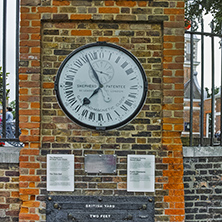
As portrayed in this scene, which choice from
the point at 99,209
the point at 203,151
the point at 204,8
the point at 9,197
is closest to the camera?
the point at 99,209

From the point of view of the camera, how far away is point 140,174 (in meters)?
3.30

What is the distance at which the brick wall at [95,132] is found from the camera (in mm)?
3287

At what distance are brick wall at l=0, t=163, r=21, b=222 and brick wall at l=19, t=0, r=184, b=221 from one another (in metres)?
0.18

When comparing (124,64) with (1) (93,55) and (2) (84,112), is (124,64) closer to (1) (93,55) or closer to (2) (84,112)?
(1) (93,55)

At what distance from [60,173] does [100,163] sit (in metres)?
0.50

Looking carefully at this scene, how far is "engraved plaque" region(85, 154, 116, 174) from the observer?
3.29m

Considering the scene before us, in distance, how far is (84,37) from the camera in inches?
132

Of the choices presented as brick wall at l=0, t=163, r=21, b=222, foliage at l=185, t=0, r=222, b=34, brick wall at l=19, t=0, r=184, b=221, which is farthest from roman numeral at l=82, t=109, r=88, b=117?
foliage at l=185, t=0, r=222, b=34

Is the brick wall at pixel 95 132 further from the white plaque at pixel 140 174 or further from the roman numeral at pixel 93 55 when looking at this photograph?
the roman numeral at pixel 93 55

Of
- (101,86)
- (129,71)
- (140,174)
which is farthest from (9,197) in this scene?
(129,71)

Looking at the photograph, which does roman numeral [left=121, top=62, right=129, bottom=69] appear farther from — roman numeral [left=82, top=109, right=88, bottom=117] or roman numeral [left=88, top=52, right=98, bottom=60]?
roman numeral [left=82, top=109, right=88, bottom=117]

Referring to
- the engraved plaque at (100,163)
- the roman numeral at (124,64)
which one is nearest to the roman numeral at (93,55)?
the roman numeral at (124,64)

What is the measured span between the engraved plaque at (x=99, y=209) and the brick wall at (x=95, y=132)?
0.09 metres

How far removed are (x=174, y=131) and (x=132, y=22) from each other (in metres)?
1.44
